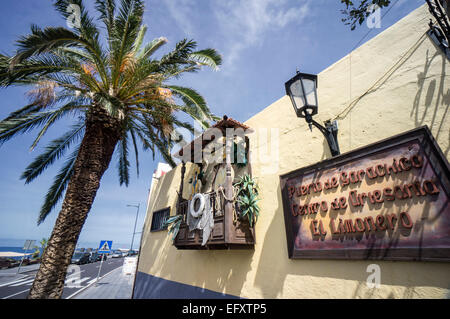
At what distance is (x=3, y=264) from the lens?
2348 cm

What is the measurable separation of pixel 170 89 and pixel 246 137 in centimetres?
284

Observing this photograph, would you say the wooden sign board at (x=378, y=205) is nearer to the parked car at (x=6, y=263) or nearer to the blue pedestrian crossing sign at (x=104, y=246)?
the blue pedestrian crossing sign at (x=104, y=246)

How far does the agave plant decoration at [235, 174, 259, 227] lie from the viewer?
156 inches

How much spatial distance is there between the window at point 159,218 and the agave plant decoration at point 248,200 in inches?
169

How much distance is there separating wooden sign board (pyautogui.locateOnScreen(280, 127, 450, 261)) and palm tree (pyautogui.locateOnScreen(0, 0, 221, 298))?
3838 millimetres

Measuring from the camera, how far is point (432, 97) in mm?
2656

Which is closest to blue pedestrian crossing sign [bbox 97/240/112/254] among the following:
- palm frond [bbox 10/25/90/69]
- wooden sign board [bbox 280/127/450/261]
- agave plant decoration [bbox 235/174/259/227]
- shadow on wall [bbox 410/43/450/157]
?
palm frond [bbox 10/25/90/69]

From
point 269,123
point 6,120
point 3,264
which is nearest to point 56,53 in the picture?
point 6,120

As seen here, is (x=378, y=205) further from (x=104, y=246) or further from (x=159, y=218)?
(x=104, y=246)

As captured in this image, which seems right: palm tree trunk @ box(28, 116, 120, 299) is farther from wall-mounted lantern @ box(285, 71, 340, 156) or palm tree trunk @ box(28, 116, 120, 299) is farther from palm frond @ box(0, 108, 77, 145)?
wall-mounted lantern @ box(285, 71, 340, 156)

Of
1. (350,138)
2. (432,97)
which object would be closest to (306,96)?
(350,138)

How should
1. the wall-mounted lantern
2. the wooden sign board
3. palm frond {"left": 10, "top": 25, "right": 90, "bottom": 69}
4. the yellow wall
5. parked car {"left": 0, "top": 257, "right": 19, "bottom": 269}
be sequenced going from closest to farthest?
the wooden sign board
the yellow wall
the wall-mounted lantern
palm frond {"left": 10, "top": 25, "right": 90, "bottom": 69}
parked car {"left": 0, "top": 257, "right": 19, "bottom": 269}

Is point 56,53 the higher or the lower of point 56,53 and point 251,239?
the higher
